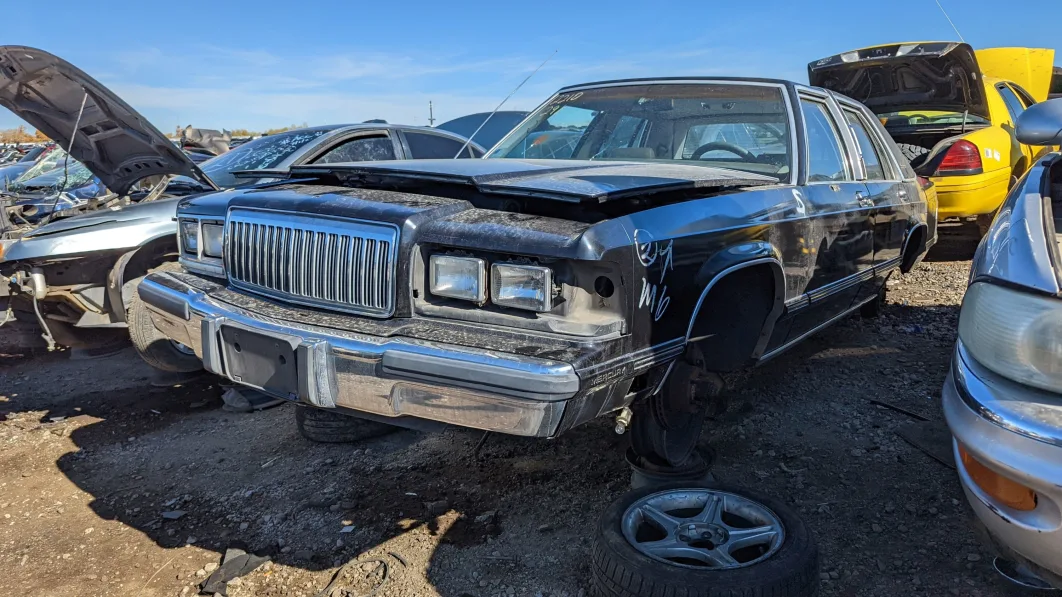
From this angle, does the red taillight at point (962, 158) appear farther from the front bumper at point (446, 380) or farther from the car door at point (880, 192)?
the front bumper at point (446, 380)

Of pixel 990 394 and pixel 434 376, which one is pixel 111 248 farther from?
pixel 990 394

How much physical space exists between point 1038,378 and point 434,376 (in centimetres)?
150

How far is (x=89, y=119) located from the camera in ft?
15.3

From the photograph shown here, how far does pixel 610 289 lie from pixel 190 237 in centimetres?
200

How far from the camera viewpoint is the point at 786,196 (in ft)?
9.80

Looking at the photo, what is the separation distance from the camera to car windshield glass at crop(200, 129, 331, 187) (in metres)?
5.24

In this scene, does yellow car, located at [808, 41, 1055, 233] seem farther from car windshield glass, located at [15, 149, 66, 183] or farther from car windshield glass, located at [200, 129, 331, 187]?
car windshield glass, located at [15, 149, 66, 183]

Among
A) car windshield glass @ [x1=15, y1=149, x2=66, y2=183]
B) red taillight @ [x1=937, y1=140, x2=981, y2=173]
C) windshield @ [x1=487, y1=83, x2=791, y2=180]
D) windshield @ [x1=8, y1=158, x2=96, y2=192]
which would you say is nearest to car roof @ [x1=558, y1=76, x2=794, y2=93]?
windshield @ [x1=487, y1=83, x2=791, y2=180]

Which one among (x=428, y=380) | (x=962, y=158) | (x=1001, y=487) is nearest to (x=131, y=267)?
(x=428, y=380)

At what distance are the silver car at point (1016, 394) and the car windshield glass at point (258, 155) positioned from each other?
4.57 metres

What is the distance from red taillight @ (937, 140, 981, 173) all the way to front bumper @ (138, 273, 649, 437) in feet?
18.1

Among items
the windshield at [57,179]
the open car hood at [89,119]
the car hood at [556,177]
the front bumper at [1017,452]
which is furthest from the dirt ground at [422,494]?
the windshield at [57,179]

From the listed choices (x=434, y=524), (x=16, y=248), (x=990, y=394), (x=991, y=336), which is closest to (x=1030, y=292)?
(x=991, y=336)

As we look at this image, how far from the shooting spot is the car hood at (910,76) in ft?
21.4
